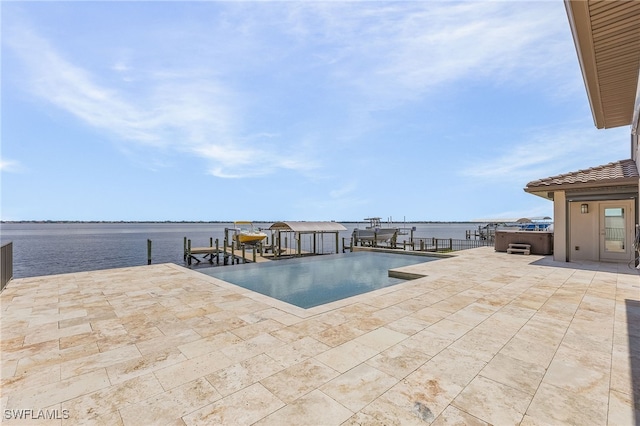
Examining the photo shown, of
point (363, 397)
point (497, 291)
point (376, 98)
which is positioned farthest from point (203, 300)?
point (376, 98)

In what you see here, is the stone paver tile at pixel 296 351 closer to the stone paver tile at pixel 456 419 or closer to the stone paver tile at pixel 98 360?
the stone paver tile at pixel 456 419

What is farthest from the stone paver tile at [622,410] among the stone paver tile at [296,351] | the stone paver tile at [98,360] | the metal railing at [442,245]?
the metal railing at [442,245]

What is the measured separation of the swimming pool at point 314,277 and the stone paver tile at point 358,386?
3.79 metres

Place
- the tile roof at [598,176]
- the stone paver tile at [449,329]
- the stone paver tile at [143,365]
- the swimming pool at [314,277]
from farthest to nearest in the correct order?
the tile roof at [598,176], the swimming pool at [314,277], the stone paver tile at [449,329], the stone paver tile at [143,365]

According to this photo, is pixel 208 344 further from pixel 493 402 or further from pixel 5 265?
pixel 5 265

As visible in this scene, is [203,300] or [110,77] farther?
[110,77]

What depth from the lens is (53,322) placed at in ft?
15.0

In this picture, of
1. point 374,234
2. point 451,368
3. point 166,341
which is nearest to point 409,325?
point 451,368

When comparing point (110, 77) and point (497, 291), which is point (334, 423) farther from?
point (110, 77)

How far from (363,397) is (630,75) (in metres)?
6.98

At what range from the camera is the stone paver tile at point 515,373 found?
274cm

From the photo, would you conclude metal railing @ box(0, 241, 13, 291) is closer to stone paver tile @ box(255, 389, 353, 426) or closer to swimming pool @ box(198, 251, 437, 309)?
swimming pool @ box(198, 251, 437, 309)

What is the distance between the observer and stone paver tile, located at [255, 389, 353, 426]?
2.23m

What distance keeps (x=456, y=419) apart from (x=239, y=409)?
1729 mm
